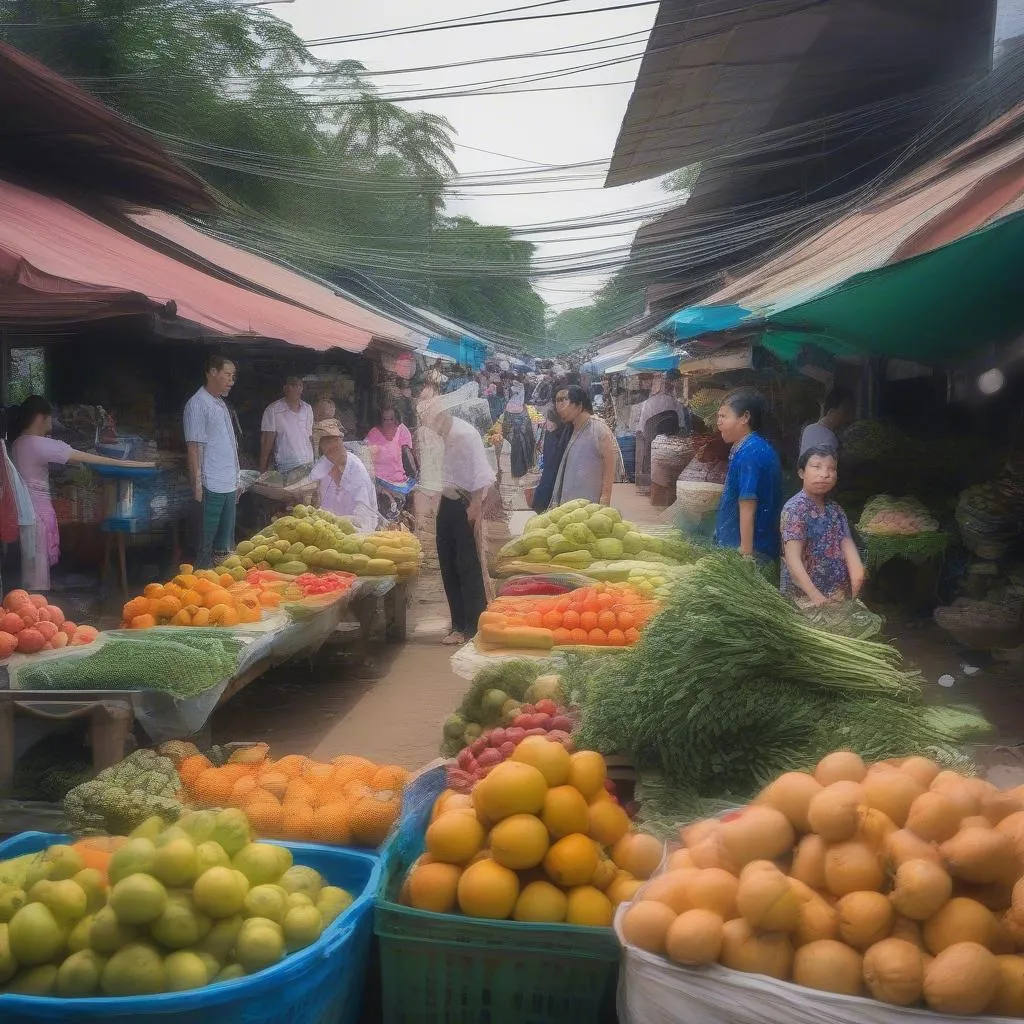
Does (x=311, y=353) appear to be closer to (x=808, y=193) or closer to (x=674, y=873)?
(x=808, y=193)

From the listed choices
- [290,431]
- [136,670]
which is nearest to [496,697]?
[136,670]

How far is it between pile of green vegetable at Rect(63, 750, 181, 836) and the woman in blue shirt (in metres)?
3.29

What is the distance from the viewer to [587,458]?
716 centimetres

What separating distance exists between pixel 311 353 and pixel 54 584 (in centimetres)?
553

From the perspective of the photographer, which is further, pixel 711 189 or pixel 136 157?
pixel 711 189

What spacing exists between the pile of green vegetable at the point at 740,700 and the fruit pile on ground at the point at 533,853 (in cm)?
49

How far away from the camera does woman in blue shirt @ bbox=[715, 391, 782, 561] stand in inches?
211

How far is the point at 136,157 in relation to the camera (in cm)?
880

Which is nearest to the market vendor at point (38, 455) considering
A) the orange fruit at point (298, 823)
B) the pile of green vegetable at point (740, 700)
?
the orange fruit at point (298, 823)

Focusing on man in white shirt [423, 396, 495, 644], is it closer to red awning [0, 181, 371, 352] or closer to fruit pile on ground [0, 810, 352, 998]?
red awning [0, 181, 371, 352]

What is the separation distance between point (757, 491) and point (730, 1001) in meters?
3.86

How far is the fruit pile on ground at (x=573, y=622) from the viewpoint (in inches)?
176

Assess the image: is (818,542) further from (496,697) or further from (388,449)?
(388,449)

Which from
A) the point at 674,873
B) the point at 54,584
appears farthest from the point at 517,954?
the point at 54,584
